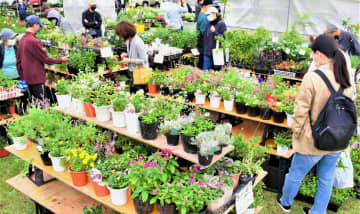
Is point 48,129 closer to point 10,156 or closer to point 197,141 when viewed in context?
point 197,141

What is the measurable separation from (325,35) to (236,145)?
1372 mm

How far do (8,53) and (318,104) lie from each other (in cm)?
518

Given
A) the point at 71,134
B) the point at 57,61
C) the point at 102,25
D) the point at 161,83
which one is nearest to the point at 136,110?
the point at 71,134

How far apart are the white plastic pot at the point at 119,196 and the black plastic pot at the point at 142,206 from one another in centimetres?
16

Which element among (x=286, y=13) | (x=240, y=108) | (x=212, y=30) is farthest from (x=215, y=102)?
(x=286, y=13)

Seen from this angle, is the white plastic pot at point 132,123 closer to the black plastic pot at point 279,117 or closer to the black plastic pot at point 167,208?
the black plastic pot at point 167,208

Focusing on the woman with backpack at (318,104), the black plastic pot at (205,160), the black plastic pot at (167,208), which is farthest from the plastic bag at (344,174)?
the black plastic pot at (167,208)

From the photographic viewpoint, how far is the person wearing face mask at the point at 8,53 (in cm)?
527

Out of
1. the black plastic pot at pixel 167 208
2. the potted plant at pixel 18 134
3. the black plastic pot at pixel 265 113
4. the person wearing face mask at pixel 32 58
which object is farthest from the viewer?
the person wearing face mask at pixel 32 58

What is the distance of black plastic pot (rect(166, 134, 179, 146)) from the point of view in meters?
2.63

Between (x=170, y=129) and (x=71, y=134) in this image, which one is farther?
(x=71, y=134)

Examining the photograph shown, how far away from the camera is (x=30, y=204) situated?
12.5 feet

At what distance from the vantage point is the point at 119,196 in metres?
2.54

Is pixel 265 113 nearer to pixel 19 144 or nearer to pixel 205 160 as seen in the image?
pixel 205 160
